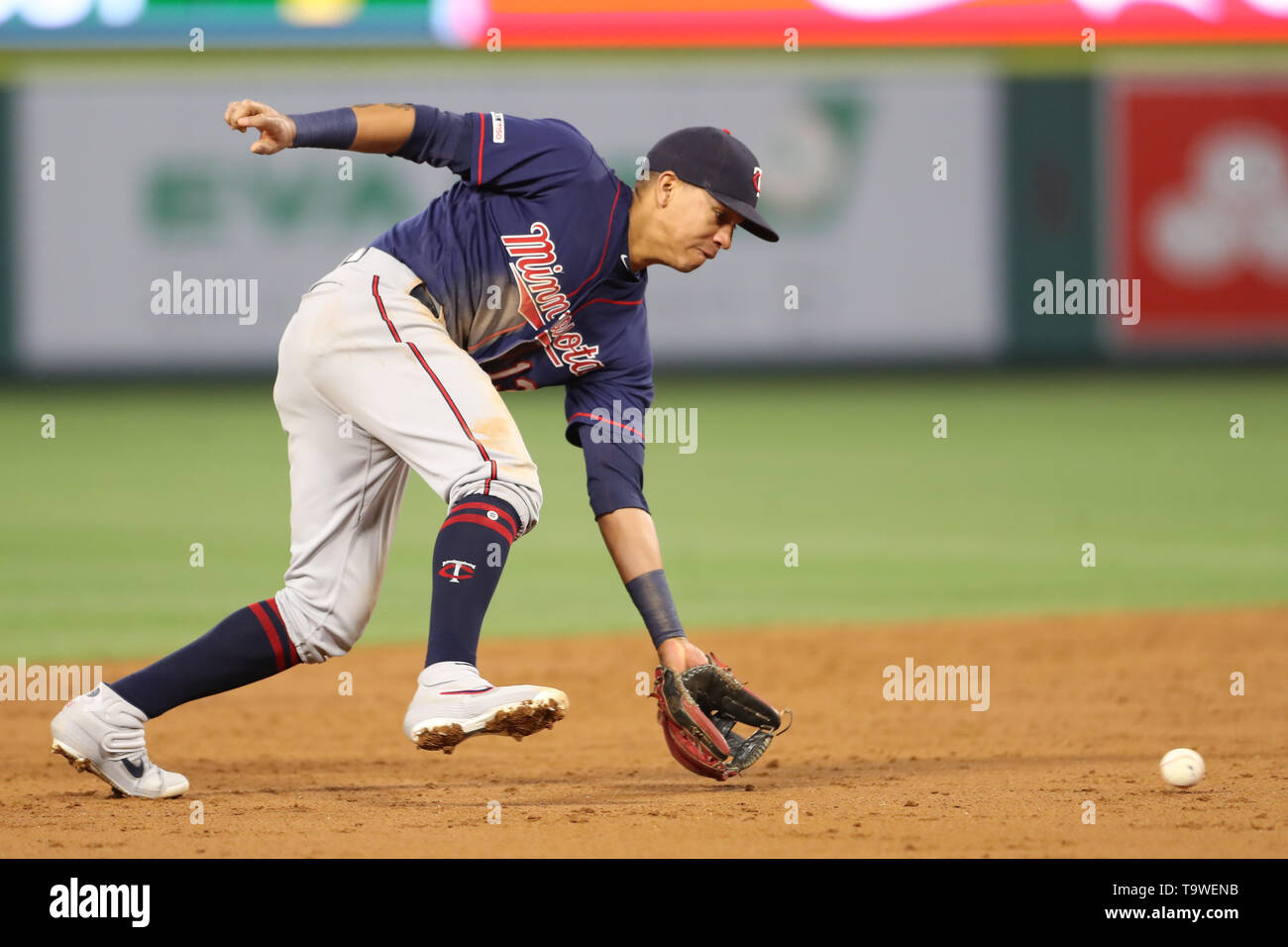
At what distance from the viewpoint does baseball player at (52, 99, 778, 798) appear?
4086 millimetres

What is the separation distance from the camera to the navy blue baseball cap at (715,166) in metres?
4.33

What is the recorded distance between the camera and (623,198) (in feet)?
14.4

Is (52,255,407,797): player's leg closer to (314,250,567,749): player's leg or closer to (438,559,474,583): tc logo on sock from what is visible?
(314,250,567,749): player's leg

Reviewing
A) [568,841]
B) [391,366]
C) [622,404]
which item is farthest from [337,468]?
[568,841]

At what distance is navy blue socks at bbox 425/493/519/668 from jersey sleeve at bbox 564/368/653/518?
2.10 feet

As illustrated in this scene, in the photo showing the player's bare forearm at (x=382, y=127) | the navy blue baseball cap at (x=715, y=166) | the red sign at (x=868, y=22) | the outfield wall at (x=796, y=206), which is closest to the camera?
the player's bare forearm at (x=382, y=127)

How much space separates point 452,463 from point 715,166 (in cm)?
101

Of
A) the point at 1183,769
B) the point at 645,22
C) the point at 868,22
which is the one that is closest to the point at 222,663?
the point at 1183,769

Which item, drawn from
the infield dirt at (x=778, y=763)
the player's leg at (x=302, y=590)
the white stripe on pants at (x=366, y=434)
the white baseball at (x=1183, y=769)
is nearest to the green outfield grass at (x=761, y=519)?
the infield dirt at (x=778, y=763)

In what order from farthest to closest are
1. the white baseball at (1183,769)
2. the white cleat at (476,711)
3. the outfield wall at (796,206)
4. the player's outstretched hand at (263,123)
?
the outfield wall at (796,206)
the white baseball at (1183,769)
the player's outstretched hand at (263,123)
the white cleat at (476,711)

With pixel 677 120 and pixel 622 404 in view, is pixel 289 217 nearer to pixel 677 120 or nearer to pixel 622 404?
pixel 677 120

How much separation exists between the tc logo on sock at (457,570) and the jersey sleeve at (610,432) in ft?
2.24

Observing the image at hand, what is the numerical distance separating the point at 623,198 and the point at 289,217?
16.0 meters

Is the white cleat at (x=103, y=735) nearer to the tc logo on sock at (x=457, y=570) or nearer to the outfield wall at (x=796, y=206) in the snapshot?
the tc logo on sock at (x=457, y=570)
